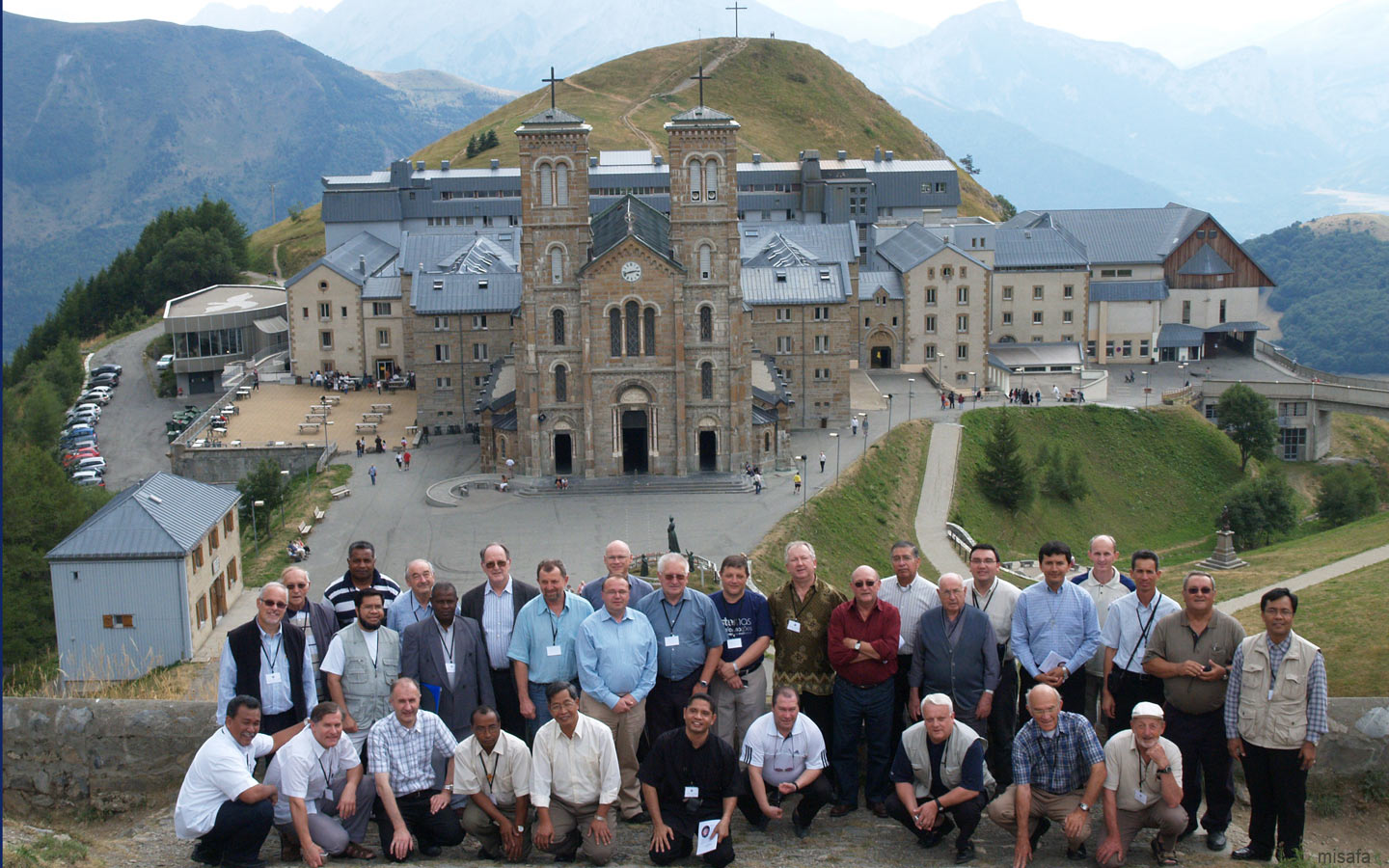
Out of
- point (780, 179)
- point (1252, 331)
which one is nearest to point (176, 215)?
point (780, 179)

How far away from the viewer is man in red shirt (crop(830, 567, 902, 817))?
54.9ft

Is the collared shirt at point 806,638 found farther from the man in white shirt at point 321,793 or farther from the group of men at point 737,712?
the man in white shirt at point 321,793

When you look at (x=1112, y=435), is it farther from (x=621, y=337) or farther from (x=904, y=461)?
(x=621, y=337)

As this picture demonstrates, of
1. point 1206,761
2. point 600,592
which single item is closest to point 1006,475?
point 600,592

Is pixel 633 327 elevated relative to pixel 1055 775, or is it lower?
elevated

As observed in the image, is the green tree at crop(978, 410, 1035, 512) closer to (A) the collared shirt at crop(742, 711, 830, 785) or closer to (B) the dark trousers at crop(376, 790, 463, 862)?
(A) the collared shirt at crop(742, 711, 830, 785)

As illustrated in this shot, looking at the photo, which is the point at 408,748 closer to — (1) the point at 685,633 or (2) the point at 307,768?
(2) the point at 307,768

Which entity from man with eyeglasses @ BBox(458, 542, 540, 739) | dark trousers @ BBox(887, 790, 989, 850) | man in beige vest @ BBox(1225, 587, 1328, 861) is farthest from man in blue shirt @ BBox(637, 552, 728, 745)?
man in beige vest @ BBox(1225, 587, 1328, 861)

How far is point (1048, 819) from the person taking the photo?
16.0 m

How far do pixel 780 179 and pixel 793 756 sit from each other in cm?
9927

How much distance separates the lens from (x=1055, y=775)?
15523 mm

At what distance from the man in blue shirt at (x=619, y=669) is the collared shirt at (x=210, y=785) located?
3.79m

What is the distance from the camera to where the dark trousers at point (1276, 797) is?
1582 cm

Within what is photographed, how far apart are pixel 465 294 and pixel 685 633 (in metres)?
61.8
